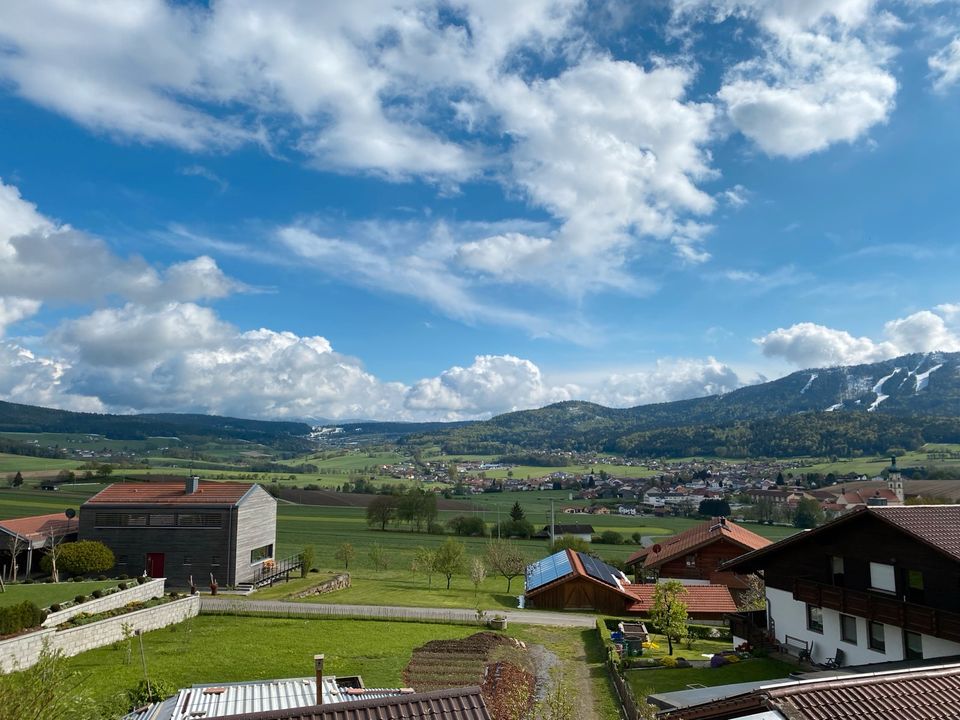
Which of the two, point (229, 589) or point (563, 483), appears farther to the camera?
point (563, 483)

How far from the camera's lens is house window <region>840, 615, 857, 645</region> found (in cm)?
2412

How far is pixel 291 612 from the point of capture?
3834cm

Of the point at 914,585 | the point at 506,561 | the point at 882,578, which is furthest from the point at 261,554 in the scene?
the point at 914,585

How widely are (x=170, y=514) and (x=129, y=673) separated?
24.8 meters

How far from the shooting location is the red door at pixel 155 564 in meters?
47.5

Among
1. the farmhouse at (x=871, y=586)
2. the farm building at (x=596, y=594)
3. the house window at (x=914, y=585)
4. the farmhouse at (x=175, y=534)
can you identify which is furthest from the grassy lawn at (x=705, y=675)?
the farmhouse at (x=175, y=534)

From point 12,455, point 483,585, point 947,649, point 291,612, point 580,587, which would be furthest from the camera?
point 12,455

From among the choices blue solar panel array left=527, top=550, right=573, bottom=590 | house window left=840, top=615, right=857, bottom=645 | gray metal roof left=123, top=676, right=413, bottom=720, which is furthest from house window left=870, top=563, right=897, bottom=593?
blue solar panel array left=527, top=550, right=573, bottom=590

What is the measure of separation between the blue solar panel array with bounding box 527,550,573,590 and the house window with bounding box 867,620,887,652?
2282 cm

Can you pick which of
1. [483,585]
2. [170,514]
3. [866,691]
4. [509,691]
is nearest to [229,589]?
[170,514]

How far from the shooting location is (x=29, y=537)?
146ft

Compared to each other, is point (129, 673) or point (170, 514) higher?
point (170, 514)

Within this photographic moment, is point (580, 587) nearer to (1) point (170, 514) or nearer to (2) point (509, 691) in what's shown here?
(2) point (509, 691)

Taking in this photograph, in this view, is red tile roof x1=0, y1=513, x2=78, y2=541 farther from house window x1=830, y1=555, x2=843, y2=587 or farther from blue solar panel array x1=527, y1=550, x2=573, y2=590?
house window x1=830, y1=555, x2=843, y2=587
